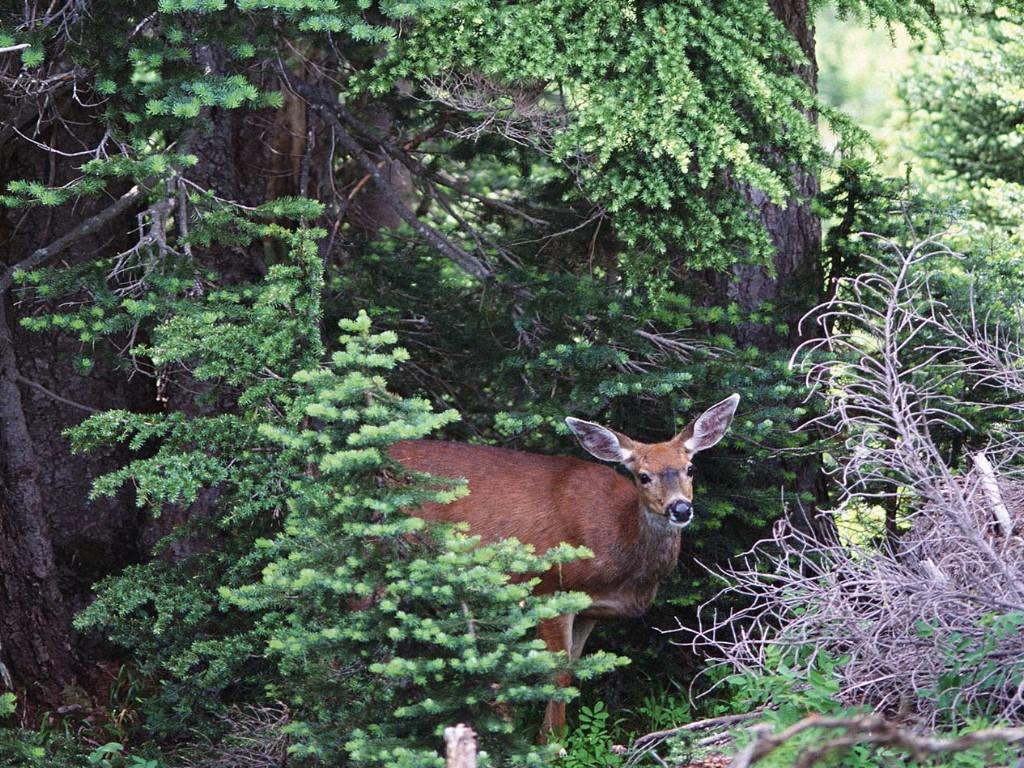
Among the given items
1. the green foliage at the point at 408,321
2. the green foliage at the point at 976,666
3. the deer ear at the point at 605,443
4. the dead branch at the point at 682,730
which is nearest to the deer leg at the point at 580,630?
the green foliage at the point at 408,321

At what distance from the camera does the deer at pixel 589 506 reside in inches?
298

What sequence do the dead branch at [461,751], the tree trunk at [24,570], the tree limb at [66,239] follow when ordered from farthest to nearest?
1. the tree trunk at [24,570]
2. the tree limb at [66,239]
3. the dead branch at [461,751]

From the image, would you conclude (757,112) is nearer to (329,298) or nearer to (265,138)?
(329,298)

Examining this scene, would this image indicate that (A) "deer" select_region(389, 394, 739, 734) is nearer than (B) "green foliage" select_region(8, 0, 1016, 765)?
No

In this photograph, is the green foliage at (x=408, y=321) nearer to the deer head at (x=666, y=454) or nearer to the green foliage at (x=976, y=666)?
the deer head at (x=666, y=454)

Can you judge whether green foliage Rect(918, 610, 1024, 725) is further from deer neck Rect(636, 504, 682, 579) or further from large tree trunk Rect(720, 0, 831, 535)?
large tree trunk Rect(720, 0, 831, 535)

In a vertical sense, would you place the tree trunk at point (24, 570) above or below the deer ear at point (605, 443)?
below

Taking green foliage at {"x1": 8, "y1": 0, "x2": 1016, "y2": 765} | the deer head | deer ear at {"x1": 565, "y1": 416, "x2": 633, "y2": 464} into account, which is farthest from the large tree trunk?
deer ear at {"x1": 565, "y1": 416, "x2": 633, "y2": 464}

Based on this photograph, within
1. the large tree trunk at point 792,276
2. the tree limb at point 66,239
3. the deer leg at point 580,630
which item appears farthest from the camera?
the large tree trunk at point 792,276

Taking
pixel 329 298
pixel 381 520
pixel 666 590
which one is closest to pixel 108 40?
pixel 329 298

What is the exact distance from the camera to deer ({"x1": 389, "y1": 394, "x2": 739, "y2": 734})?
7.57 m

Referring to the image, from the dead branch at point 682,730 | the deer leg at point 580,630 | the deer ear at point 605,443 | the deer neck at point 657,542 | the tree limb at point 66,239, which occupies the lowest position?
the deer leg at point 580,630

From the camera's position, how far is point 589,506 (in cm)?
796

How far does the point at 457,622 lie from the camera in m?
5.32
